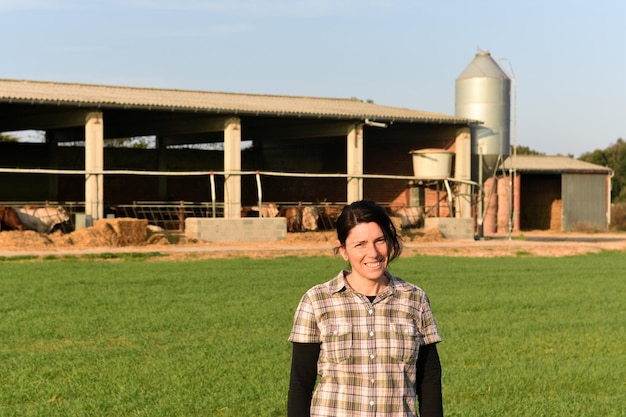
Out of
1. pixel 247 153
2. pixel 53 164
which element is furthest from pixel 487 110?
pixel 53 164

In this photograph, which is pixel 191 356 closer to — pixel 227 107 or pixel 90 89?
pixel 227 107

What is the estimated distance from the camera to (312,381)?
3.86m

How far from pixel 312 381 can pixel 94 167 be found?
88.5 ft

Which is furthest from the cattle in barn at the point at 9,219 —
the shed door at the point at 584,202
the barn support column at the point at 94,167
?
the shed door at the point at 584,202

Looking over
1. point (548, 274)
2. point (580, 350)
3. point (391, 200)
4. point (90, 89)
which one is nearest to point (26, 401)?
point (580, 350)

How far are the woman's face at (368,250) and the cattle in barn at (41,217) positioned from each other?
27.7 m

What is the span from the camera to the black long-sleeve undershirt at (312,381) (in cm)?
383

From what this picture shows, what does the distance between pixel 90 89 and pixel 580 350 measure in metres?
26.3

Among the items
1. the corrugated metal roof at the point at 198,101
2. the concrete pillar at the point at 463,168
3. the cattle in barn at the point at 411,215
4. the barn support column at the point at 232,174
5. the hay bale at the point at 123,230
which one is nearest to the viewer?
the hay bale at the point at 123,230

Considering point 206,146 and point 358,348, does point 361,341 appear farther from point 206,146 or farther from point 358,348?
point 206,146

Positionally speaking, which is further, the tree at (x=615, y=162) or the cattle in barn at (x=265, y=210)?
the tree at (x=615, y=162)

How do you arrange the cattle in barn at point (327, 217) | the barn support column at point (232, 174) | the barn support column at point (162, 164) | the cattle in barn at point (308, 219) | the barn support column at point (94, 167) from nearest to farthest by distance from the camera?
the barn support column at point (94, 167) → the barn support column at point (232, 174) → the cattle in barn at point (308, 219) → the cattle in barn at point (327, 217) → the barn support column at point (162, 164)

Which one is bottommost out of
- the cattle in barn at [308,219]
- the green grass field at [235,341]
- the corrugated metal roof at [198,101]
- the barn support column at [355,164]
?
the green grass field at [235,341]

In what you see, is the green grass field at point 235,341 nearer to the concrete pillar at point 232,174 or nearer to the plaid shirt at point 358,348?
the plaid shirt at point 358,348
